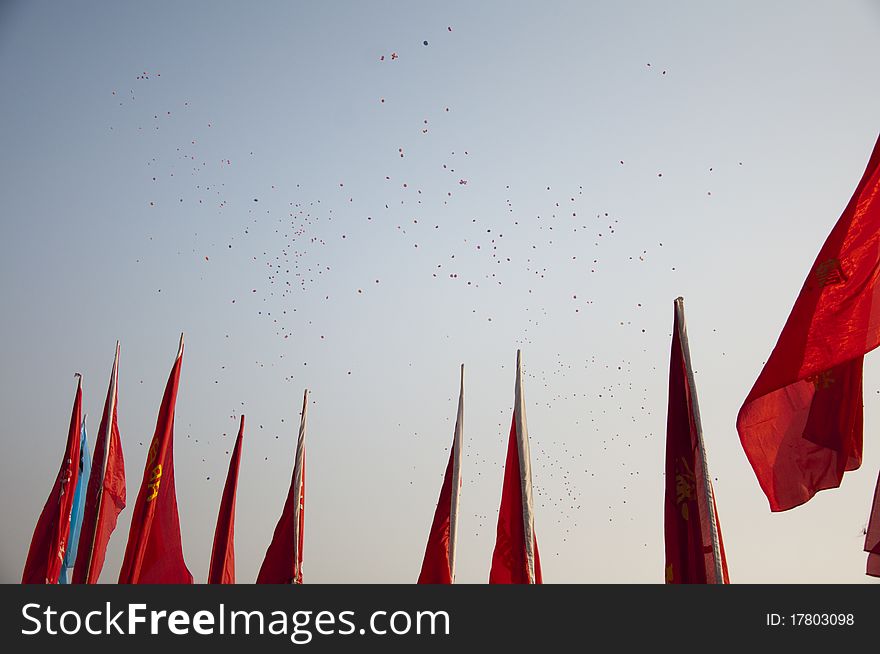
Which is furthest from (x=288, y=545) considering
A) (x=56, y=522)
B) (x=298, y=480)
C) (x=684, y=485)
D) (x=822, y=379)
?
(x=822, y=379)

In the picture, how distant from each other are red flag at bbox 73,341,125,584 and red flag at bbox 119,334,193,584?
27.0 inches

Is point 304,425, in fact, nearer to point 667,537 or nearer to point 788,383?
point 667,537

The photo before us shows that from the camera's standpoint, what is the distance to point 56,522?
1764 cm

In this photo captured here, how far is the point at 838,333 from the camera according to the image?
7.45 m

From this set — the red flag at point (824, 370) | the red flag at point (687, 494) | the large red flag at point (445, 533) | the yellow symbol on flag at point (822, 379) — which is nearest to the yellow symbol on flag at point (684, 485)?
the red flag at point (687, 494)

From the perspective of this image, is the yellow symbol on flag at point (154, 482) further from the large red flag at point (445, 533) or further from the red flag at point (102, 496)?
the large red flag at point (445, 533)

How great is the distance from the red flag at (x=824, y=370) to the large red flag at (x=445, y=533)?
8.47 metres

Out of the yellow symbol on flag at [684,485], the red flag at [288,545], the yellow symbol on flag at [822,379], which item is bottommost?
the yellow symbol on flag at [822,379]

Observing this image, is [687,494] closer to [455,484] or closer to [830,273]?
[830,273]

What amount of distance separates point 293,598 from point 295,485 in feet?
37.6

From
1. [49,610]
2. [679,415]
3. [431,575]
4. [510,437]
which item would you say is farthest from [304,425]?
[49,610]

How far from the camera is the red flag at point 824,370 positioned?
738cm

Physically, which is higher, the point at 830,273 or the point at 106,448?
the point at 106,448

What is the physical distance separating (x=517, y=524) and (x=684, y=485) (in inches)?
142
